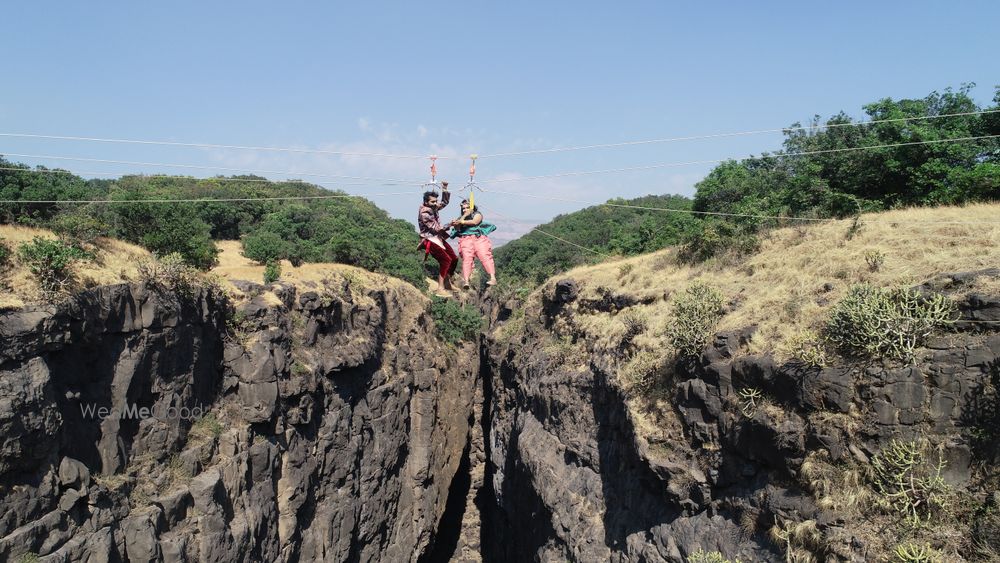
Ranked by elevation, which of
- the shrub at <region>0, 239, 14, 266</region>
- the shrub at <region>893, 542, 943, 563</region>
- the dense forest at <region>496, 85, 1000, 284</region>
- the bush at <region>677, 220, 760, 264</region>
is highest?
the dense forest at <region>496, 85, 1000, 284</region>

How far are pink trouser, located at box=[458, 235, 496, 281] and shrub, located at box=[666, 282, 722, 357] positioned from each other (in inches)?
207

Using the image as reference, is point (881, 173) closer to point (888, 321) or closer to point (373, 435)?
point (888, 321)

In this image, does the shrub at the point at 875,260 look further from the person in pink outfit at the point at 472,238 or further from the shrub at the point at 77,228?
the shrub at the point at 77,228

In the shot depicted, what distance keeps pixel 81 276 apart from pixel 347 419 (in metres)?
11.6

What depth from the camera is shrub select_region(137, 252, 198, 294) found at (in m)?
18.0

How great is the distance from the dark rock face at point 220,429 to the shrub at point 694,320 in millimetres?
13514

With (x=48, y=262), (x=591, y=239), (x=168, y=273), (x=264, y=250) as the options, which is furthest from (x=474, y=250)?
(x=591, y=239)

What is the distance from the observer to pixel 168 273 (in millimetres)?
18734

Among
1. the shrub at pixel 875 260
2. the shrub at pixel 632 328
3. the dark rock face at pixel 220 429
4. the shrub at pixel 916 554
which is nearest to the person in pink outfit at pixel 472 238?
the shrub at pixel 632 328

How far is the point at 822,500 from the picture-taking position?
11164mm

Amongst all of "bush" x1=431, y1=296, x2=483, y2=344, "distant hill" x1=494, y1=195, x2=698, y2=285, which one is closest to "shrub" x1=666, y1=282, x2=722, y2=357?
"distant hill" x1=494, y1=195, x2=698, y2=285

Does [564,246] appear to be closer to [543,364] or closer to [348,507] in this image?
[543,364]

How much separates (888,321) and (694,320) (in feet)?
16.7

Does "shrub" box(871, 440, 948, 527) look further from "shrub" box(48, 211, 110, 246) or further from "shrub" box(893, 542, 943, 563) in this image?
"shrub" box(48, 211, 110, 246)
